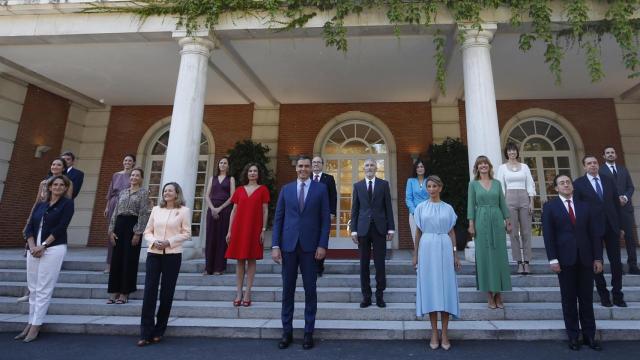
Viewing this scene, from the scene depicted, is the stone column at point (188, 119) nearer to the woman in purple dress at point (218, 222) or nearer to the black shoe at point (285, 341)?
the woman in purple dress at point (218, 222)

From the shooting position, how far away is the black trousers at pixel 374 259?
4078mm

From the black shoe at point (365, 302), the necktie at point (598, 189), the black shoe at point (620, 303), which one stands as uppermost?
the necktie at point (598, 189)

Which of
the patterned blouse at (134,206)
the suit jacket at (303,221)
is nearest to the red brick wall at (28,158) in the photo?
the patterned blouse at (134,206)

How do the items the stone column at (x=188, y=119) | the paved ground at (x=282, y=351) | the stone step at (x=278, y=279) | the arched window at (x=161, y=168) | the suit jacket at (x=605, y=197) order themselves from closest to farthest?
the paved ground at (x=282, y=351)
the suit jacket at (x=605, y=197)
the stone step at (x=278, y=279)
the stone column at (x=188, y=119)
the arched window at (x=161, y=168)

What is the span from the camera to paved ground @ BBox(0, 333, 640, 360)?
3.04 m

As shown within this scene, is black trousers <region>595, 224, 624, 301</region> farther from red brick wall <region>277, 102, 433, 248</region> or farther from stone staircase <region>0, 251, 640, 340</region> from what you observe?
red brick wall <region>277, 102, 433, 248</region>

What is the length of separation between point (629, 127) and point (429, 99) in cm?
536

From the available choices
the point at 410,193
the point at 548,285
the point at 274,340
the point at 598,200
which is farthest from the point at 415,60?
the point at 274,340

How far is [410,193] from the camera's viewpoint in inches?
228

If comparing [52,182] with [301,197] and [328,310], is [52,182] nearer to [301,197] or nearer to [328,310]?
[301,197]

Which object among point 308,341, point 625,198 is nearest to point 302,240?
point 308,341

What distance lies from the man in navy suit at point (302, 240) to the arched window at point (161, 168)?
7.09 meters

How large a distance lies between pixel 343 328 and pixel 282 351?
0.70 metres

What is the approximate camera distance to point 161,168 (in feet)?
34.6
